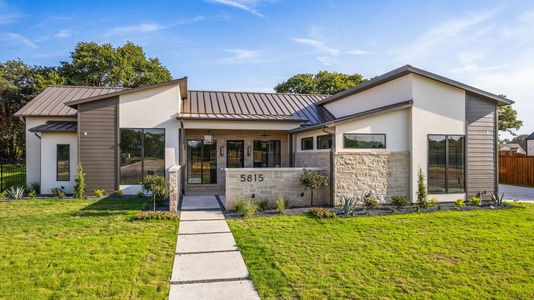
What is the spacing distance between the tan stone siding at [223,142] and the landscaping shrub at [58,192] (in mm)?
4570

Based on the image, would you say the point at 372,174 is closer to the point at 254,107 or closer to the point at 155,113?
the point at 254,107

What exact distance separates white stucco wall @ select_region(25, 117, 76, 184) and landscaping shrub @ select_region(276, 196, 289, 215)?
11148 millimetres

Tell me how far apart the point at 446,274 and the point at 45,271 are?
6.24m

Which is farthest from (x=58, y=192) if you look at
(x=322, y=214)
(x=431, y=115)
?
(x=431, y=115)

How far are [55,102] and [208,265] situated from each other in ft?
45.3

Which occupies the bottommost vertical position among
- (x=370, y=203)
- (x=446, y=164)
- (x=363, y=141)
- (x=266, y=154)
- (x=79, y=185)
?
(x=370, y=203)

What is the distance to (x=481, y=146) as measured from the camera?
11.2 m

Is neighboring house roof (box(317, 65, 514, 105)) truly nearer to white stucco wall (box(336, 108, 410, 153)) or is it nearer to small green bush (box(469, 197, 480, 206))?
white stucco wall (box(336, 108, 410, 153))

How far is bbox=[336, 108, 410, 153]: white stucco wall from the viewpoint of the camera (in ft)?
32.4

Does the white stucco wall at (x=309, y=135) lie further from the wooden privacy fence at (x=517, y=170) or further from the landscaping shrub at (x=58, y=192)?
the wooden privacy fence at (x=517, y=170)

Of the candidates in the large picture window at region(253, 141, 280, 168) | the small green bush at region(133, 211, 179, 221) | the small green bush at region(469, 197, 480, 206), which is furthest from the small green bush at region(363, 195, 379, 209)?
the small green bush at region(133, 211, 179, 221)

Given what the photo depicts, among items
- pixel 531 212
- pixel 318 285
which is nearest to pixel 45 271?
pixel 318 285

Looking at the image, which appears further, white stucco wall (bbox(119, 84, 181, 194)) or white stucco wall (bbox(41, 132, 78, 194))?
white stucco wall (bbox(41, 132, 78, 194))

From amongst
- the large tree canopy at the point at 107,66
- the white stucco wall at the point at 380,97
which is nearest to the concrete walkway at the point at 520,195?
the white stucco wall at the point at 380,97
